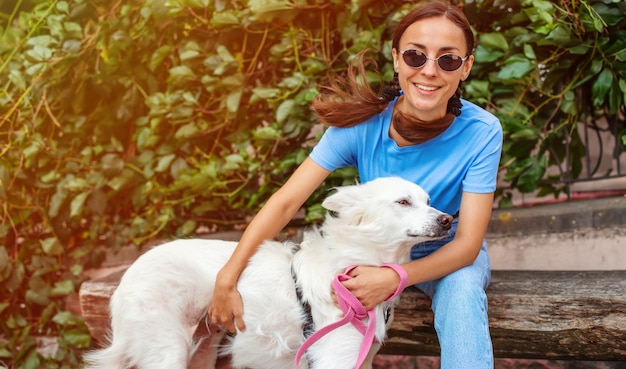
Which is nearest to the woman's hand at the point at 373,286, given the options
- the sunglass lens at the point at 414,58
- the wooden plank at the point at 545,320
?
the wooden plank at the point at 545,320

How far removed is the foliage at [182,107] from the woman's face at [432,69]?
0.85 m

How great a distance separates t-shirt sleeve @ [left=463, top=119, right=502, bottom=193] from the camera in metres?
2.19

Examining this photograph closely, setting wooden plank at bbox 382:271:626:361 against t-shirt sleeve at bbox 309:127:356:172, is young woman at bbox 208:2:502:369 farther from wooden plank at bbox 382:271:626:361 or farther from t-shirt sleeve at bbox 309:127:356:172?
wooden plank at bbox 382:271:626:361

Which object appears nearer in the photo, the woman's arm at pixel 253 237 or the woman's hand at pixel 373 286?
the woman's hand at pixel 373 286

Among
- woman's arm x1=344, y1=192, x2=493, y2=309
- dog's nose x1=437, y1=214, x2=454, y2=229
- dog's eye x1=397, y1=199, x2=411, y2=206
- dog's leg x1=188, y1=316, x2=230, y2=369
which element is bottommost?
dog's leg x1=188, y1=316, x2=230, y2=369

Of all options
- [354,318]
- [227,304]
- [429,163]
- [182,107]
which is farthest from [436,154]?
[182,107]

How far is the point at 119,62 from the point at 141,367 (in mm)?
2138

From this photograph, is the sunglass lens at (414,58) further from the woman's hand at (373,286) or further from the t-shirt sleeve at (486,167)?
the woman's hand at (373,286)

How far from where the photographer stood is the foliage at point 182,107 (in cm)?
308

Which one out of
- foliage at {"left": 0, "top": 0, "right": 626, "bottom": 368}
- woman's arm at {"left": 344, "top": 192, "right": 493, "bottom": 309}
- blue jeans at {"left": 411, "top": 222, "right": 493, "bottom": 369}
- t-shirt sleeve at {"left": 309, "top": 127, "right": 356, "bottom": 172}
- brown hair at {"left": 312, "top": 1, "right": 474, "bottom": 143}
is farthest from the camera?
foliage at {"left": 0, "top": 0, "right": 626, "bottom": 368}

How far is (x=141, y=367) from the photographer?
2209mm

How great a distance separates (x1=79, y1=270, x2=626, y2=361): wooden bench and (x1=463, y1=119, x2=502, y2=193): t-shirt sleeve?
0.50m

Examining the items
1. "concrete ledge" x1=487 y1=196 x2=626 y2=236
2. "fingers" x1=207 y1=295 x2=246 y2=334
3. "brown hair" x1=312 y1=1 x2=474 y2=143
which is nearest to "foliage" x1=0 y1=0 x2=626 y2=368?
"concrete ledge" x1=487 y1=196 x2=626 y2=236

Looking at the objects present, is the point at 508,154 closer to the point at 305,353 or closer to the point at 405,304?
the point at 405,304
